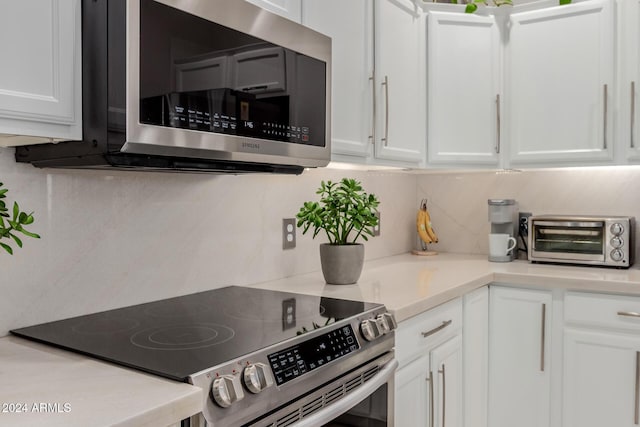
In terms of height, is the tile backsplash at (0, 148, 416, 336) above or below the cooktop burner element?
above

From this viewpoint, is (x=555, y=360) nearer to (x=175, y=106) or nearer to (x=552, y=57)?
(x=552, y=57)

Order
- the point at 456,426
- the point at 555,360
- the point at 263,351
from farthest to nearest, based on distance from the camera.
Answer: the point at 555,360
the point at 456,426
the point at 263,351

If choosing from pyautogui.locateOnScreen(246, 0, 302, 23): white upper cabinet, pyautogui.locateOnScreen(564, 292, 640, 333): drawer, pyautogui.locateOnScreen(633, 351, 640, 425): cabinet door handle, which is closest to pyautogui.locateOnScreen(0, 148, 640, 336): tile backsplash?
pyautogui.locateOnScreen(246, 0, 302, 23): white upper cabinet

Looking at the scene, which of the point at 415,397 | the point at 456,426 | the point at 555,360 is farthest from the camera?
the point at 555,360

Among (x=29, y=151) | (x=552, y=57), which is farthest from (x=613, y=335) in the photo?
(x=29, y=151)

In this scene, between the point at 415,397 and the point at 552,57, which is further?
the point at 552,57

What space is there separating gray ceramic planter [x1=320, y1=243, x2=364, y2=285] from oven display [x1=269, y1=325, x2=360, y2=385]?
55 cm

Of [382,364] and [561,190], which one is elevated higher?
[561,190]

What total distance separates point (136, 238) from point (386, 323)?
0.75m

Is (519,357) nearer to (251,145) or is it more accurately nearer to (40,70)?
(251,145)

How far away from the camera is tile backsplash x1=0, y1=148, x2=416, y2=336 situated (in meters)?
1.30

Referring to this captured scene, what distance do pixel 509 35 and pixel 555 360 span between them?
1.51 metres

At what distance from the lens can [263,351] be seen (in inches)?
43.1

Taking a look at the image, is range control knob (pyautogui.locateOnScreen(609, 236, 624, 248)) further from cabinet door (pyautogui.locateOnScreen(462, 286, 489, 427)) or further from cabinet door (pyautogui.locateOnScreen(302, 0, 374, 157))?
cabinet door (pyautogui.locateOnScreen(302, 0, 374, 157))
